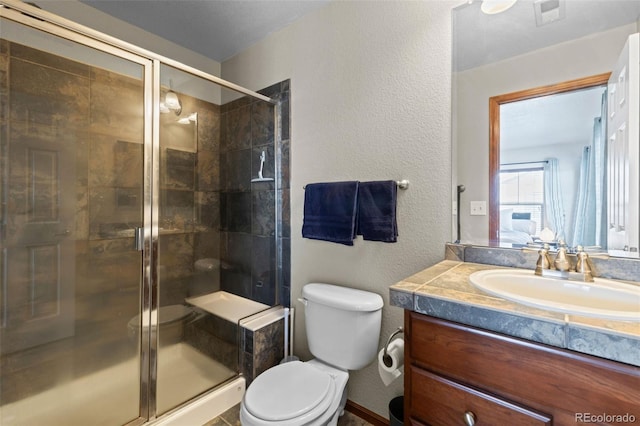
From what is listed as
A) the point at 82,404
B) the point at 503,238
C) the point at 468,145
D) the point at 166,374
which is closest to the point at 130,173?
the point at 166,374

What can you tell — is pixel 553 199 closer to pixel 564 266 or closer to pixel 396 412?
pixel 564 266

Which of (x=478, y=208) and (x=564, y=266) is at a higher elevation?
(x=478, y=208)

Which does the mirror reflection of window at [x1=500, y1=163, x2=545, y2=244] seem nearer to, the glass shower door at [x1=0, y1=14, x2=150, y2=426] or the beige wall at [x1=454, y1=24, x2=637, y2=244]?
the beige wall at [x1=454, y1=24, x2=637, y2=244]

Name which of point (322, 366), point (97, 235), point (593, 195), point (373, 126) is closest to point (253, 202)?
point (97, 235)

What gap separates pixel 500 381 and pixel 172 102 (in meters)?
2.00

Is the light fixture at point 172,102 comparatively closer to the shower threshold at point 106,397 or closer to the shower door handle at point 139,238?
the shower door handle at point 139,238

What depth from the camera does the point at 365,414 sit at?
5.17ft

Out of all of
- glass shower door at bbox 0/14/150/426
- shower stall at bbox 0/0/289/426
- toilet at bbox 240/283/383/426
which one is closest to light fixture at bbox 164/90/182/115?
shower stall at bbox 0/0/289/426

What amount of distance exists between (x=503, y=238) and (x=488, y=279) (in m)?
0.30

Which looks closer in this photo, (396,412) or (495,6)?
(495,6)

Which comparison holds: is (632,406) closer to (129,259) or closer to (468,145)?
(468,145)

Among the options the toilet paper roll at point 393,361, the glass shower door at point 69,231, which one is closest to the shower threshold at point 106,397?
the glass shower door at point 69,231
